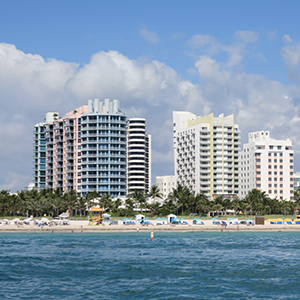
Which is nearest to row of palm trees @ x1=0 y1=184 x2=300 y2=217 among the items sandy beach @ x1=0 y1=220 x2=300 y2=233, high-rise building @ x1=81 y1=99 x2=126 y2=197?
high-rise building @ x1=81 y1=99 x2=126 y2=197

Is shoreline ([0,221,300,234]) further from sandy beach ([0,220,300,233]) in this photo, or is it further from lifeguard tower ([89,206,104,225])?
lifeguard tower ([89,206,104,225])

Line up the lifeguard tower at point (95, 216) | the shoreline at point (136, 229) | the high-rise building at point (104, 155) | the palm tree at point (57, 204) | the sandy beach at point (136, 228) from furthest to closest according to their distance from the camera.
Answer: the high-rise building at point (104, 155) → the palm tree at point (57, 204) → the lifeguard tower at point (95, 216) → the sandy beach at point (136, 228) → the shoreline at point (136, 229)

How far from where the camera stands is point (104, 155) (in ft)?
637

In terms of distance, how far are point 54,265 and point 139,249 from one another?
814 inches

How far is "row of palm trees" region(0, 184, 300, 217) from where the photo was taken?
6324 inches

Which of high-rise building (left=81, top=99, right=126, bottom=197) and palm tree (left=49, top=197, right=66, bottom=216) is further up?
high-rise building (left=81, top=99, right=126, bottom=197)

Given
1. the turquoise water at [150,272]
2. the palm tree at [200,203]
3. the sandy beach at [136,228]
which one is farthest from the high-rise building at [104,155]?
Result: the turquoise water at [150,272]

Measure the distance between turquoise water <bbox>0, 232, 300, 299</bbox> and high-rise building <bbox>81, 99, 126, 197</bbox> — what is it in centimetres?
11630

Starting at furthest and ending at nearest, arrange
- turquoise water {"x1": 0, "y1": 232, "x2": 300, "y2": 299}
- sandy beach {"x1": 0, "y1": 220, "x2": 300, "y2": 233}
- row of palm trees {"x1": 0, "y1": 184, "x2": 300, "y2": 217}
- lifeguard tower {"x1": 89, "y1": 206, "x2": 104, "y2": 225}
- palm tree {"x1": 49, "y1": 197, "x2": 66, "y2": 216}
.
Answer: row of palm trees {"x1": 0, "y1": 184, "x2": 300, "y2": 217}
palm tree {"x1": 49, "y1": 197, "x2": 66, "y2": 216}
lifeguard tower {"x1": 89, "y1": 206, "x2": 104, "y2": 225}
sandy beach {"x1": 0, "y1": 220, "x2": 300, "y2": 233}
turquoise water {"x1": 0, "y1": 232, "x2": 300, "y2": 299}

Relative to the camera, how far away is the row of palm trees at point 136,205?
160625mm

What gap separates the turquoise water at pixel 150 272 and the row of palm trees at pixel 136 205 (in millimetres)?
83715

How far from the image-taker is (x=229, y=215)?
170375 mm

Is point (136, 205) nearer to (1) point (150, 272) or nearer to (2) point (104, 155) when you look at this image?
(2) point (104, 155)

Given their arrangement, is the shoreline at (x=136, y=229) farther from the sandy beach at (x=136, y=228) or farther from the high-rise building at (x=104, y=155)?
the high-rise building at (x=104, y=155)
